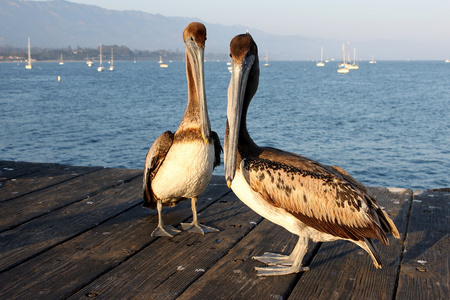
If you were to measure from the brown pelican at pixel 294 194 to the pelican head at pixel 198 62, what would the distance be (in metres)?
0.53

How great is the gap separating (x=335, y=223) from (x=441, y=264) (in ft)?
3.04

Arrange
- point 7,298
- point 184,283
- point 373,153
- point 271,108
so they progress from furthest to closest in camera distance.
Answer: point 271,108 < point 373,153 < point 184,283 < point 7,298

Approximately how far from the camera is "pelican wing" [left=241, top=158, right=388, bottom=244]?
2930 millimetres

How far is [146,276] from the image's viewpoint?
302 cm

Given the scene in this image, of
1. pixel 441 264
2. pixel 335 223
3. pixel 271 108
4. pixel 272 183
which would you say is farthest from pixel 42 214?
pixel 271 108

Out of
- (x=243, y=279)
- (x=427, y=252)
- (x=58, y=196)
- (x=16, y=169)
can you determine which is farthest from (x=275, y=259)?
(x=16, y=169)

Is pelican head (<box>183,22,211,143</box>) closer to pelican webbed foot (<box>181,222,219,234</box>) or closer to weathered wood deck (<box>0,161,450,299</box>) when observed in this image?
pelican webbed foot (<box>181,222,219,234</box>)

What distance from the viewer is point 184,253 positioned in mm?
3436

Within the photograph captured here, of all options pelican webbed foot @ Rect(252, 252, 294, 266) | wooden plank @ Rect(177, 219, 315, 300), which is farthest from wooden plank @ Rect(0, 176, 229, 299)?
pelican webbed foot @ Rect(252, 252, 294, 266)

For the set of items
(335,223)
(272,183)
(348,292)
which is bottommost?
(348,292)

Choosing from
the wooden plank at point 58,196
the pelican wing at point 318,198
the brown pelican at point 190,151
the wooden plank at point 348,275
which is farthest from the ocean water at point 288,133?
the pelican wing at point 318,198

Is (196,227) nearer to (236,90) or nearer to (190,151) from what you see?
(190,151)

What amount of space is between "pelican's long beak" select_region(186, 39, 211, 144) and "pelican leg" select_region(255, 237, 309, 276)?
3.57 ft

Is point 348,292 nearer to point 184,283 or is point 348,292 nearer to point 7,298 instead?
point 184,283
